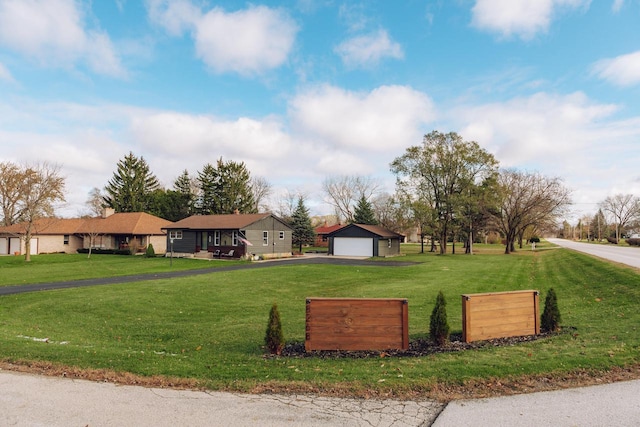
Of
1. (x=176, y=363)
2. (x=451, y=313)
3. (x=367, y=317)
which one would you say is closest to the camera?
(x=176, y=363)

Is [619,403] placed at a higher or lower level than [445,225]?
lower

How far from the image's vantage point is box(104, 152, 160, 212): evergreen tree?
60.9 meters

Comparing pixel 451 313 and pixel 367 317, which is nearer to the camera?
pixel 367 317

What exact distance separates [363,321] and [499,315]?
2.86m

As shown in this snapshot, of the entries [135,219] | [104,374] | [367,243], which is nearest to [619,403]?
[104,374]

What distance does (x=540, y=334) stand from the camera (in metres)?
8.20

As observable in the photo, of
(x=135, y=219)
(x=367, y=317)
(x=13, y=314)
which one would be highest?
(x=135, y=219)

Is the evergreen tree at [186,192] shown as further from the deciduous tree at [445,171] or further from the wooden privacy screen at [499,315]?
the wooden privacy screen at [499,315]

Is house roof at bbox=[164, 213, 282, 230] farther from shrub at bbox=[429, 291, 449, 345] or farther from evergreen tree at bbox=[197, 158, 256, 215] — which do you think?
shrub at bbox=[429, 291, 449, 345]

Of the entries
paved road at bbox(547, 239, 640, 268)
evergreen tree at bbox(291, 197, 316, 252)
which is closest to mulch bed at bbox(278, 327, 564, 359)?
paved road at bbox(547, 239, 640, 268)

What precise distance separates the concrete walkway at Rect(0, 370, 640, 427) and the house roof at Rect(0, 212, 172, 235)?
39.6 meters

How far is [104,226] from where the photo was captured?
150ft

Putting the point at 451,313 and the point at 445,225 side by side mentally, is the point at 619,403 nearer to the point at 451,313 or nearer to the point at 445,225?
the point at 451,313

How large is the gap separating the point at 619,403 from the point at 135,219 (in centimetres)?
4783
